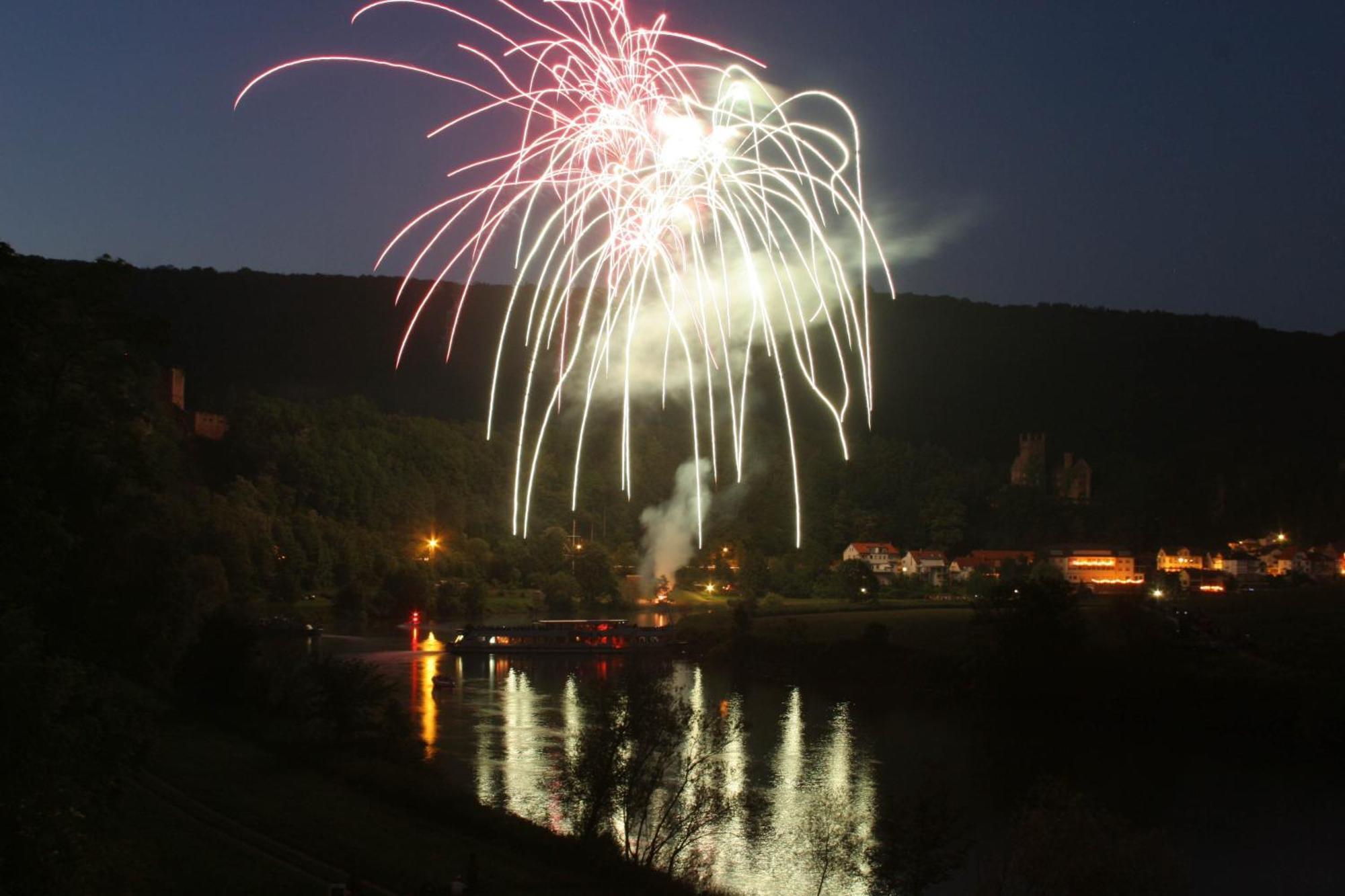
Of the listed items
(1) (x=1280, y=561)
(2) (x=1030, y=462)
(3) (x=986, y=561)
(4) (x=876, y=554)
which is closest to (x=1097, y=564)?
(3) (x=986, y=561)

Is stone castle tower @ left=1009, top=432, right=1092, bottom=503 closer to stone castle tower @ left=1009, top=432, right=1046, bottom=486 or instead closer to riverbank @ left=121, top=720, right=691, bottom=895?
stone castle tower @ left=1009, top=432, right=1046, bottom=486

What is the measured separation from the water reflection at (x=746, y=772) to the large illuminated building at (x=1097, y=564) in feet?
95.7

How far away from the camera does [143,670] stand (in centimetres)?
1277

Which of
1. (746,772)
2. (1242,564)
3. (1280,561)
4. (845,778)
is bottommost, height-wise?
(845,778)

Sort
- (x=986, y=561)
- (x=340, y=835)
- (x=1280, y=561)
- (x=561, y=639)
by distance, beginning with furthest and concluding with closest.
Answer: (x=986, y=561) → (x=1280, y=561) → (x=561, y=639) → (x=340, y=835)

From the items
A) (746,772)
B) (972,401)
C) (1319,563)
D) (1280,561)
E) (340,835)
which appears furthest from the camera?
(972,401)

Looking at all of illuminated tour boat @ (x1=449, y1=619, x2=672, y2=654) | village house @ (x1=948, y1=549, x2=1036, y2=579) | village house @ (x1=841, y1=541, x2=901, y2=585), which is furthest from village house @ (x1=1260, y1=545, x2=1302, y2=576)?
illuminated tour boat @ (x1=449, y1=619, x2=672, y2=654)

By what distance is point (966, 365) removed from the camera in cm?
8756

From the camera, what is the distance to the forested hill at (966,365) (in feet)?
240

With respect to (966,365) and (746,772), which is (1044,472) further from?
(746,772)

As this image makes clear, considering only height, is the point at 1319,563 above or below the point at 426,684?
above

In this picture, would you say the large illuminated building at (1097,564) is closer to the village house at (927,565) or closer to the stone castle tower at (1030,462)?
the village house at (927,565)

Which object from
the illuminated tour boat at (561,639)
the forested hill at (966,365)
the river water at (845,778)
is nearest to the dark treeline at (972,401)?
the forested hill at (966,365)

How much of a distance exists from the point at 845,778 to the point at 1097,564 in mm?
39194
